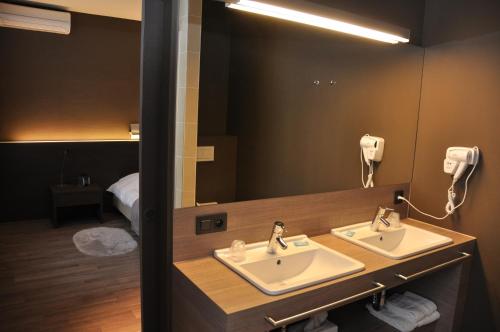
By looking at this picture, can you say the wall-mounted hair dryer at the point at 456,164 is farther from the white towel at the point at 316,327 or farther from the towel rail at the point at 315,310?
the white towel at the point at 316,327

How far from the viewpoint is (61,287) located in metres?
3.16

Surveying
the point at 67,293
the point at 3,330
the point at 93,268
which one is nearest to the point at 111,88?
the point at 93,268

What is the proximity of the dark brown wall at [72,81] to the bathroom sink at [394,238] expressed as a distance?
4.12 meters

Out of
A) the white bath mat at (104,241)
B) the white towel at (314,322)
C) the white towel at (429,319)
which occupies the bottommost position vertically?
the white bath mat at (104,241)

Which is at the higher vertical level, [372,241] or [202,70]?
[202,70]

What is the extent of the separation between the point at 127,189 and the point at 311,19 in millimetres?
3379

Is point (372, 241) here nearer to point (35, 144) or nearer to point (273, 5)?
point (273, 5)

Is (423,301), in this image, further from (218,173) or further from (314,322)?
(218,173)

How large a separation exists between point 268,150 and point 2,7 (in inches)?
158

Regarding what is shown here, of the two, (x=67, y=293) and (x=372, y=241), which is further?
(x=67, y=293)

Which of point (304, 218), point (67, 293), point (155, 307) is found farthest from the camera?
point (67, 293)

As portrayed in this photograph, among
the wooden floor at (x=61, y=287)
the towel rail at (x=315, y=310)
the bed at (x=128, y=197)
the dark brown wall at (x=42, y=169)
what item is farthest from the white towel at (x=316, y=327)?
the dark brown wall at (x=42, y=169)

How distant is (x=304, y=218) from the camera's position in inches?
83.4

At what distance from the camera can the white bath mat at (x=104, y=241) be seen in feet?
12.9
